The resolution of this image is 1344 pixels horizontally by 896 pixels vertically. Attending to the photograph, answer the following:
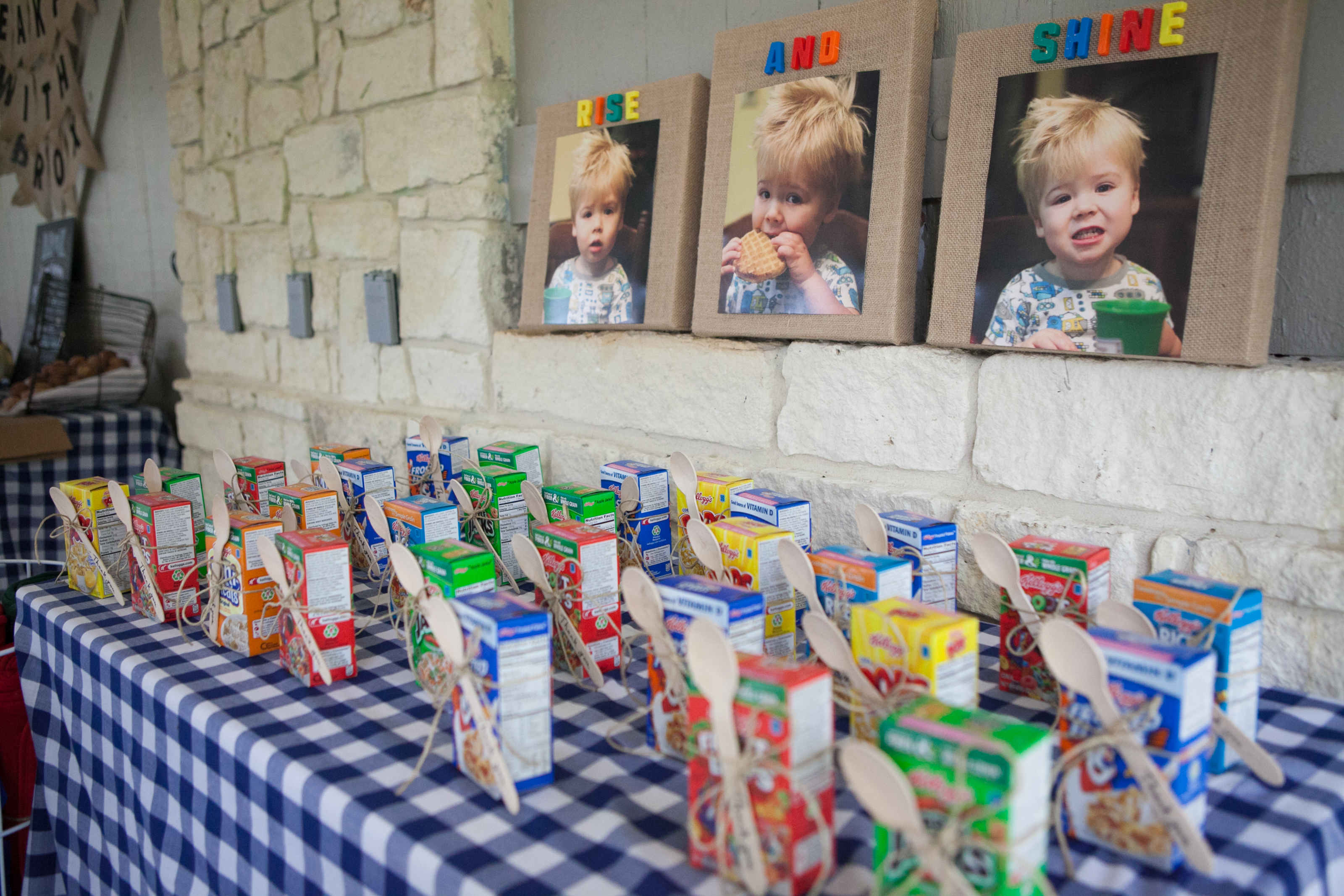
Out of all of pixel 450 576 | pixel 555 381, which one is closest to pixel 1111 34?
pixel 450 576

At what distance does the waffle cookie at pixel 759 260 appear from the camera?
1608 millimetres

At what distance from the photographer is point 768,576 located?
118 cm

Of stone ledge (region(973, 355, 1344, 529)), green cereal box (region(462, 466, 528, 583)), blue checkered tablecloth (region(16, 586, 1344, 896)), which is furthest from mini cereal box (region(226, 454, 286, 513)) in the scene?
stone ledge (region(973, 355, 1344, 529))

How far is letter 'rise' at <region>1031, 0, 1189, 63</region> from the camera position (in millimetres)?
1178

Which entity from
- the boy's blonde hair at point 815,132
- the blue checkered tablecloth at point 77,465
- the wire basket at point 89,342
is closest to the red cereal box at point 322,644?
the boy's blonde hair at point 815,132

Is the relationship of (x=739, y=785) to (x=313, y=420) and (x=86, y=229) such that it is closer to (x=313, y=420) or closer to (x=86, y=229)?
(x=313, y=420)

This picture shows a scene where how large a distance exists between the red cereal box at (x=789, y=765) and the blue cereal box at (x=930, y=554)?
48cm

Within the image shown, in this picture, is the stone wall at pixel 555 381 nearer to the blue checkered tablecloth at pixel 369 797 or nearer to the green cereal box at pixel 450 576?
the blue checkered tablecloth at pixel 369 797

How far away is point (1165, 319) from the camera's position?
47.3 inches

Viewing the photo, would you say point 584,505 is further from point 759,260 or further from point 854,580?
point 759,260

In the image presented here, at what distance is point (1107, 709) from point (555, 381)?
148 centimetres

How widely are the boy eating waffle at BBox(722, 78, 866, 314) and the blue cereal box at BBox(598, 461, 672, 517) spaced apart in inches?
14.6

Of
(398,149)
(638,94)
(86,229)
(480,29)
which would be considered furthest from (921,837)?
(86,229)

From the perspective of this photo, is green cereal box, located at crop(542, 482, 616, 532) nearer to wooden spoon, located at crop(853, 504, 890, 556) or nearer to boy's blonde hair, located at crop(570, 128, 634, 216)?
wooden spoon, located at crop(853, 504, 890, 556)
